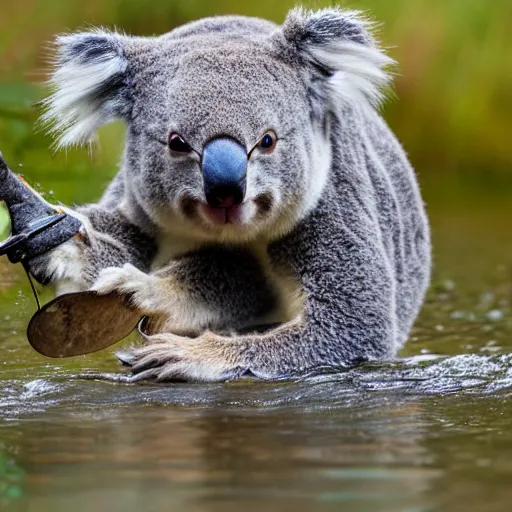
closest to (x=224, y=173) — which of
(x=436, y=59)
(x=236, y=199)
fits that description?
(x=236, y=199)

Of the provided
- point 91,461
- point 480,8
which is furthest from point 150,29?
point 91,461

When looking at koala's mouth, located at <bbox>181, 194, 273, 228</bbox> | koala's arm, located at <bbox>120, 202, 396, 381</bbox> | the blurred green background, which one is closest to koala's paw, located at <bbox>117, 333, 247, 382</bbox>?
koala's arm, located at <bbox>120, 202, 396, 381</bbox>

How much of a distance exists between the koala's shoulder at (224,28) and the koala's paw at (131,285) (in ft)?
3.28

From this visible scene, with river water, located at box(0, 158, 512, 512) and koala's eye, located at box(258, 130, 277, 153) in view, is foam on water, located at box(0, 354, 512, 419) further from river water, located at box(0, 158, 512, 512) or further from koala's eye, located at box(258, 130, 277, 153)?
koala's eye, located at box(258, 130, 277, 153)

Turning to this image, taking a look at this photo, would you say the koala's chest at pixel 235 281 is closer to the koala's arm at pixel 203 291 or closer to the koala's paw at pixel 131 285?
the koala's arm at pixel 203 291

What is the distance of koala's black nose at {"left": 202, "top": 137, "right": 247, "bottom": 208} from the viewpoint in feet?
11.3

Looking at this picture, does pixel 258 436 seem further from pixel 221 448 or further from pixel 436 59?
pixel 436 59

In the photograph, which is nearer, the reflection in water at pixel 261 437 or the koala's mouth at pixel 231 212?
the reflection in water at pixel 261 437

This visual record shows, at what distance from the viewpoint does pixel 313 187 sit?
3.98 meters

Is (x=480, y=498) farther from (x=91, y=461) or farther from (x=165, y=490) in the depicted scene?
(x=91, y=461)

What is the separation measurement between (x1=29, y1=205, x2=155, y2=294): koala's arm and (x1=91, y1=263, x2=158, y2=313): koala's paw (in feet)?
0.33

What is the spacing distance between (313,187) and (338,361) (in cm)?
60

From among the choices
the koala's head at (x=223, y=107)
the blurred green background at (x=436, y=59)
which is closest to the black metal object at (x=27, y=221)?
the koala's head at (x=223, y=107)

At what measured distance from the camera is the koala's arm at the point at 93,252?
379cm
